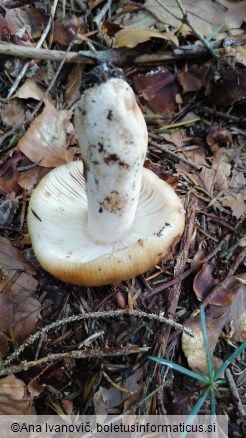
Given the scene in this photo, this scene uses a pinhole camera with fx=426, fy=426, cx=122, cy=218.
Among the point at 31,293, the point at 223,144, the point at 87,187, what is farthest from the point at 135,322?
the point at 223,144

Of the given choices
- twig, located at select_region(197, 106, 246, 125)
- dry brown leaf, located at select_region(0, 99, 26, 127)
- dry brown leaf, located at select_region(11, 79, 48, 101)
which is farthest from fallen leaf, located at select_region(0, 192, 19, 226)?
twig, located at select_region(197, 106, 246, 125)

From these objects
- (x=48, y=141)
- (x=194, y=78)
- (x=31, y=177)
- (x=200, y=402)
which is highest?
(x=194, y=78)

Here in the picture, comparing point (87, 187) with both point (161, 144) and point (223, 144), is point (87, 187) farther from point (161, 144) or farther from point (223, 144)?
point (223, 144)

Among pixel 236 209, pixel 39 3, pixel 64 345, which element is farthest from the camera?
pixel 39 3

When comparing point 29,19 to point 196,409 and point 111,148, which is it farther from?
point 196,409

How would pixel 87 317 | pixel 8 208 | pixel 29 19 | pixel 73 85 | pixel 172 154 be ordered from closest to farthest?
pixel 87 317 → pixel 8 208 → pixel 172 154 → pixel 73 85 → pixel 29 19

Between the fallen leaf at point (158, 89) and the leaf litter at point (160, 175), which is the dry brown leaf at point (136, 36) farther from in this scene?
the fallen leaf at point (158, 89)

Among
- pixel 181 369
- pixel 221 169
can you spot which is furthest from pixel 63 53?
pixel 181 369

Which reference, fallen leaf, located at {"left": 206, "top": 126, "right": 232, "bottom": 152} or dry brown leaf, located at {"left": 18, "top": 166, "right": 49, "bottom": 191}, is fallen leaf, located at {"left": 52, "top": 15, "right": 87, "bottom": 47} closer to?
dry brown leaf, located at {"left": 18, "top": 166, "right": 49, "bottom": 191}
